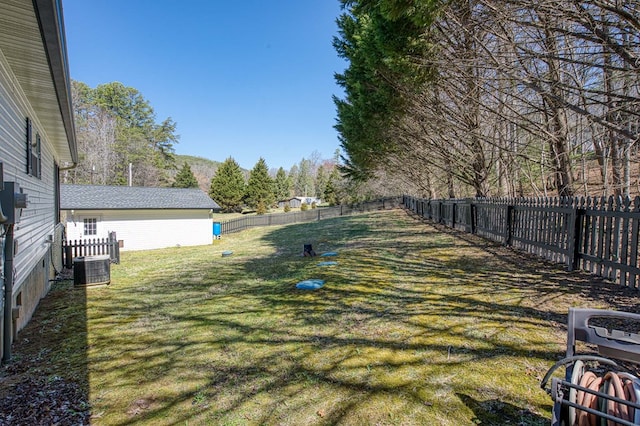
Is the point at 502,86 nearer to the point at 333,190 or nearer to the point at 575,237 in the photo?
the point at 575,237

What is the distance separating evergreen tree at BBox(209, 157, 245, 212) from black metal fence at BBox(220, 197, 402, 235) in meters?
13.8

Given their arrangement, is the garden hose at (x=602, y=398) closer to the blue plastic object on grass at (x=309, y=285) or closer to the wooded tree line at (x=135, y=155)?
the blue plastic object on grass at (x=309, y=285)

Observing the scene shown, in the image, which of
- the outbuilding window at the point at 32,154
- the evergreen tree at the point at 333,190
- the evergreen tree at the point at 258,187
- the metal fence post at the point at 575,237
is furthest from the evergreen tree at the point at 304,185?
the metal fence post at the point at 575,237

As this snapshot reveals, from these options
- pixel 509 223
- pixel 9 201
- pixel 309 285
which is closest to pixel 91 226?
pixel 309 285

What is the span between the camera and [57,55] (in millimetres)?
3742

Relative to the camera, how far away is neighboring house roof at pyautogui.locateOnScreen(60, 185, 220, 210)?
17489mm

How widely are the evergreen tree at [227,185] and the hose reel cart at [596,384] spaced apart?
4237 cm

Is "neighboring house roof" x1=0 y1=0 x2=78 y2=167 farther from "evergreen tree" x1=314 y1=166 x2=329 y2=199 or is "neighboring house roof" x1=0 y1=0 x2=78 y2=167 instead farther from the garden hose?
"evergreen tree" x1=314 y1=166 x2=329 y2=199

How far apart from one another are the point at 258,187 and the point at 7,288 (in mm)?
41229

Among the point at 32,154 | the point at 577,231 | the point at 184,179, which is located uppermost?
the point at 184,179

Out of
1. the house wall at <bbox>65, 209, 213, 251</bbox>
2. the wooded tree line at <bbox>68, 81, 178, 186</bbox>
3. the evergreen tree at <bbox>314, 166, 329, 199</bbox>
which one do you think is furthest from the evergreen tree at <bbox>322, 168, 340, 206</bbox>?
the house wall at <bbox>65, 209, 213, 251</bbox>

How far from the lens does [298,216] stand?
31781 millimetres

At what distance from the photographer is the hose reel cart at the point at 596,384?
1410 millimetres

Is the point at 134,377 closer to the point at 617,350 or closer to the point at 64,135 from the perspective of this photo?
the point at 617,350
